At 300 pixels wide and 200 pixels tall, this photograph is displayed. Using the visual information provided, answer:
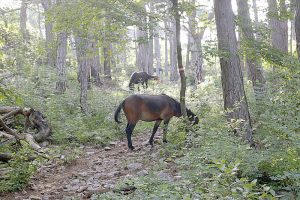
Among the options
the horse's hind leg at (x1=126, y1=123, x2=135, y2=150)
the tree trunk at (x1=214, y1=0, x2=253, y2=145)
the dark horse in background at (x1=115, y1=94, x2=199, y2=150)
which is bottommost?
the horse's hind leg at (x1=126, y1=123, x2=135, y2=150)

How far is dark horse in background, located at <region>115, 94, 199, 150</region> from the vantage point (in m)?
9.30

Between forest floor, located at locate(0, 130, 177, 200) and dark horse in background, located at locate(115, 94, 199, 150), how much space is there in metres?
0.63

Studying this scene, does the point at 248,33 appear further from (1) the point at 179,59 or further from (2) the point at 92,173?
(2) the point at 92,173

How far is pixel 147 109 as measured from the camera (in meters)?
9.46

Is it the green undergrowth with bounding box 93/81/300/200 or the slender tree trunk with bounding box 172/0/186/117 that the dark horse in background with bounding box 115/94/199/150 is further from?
the green undergrowth with bounding box 93/81/300/200

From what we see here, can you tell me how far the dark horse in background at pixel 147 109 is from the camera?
30.5 feet

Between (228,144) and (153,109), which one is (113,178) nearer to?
(228,144)

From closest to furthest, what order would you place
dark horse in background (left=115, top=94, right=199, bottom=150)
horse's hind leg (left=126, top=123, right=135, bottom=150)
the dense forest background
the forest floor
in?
the dense forest background
the forest floor
horse's hind leg (left=126, top=123, right=135, bottom=150)
dark horse in background (left=115, top=94, right=199, bottom=150)

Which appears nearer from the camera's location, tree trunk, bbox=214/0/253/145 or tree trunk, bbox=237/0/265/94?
tree trunk, bbox=214/0/253/145

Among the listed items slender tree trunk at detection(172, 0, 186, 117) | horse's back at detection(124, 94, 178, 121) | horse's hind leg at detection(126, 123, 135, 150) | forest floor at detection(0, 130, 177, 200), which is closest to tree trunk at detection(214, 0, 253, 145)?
slender tree trunk at detection(172, 0, 186, 117)

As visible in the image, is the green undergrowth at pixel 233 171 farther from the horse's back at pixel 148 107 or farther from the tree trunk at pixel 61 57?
the tree trunk at pixel 61 57

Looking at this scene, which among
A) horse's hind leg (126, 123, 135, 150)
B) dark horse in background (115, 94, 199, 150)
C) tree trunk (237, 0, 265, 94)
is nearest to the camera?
tree trunk (237, 0, 265, 94)

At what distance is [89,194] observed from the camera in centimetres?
584

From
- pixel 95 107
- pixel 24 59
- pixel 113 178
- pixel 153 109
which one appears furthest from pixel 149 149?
pixel 24 59
